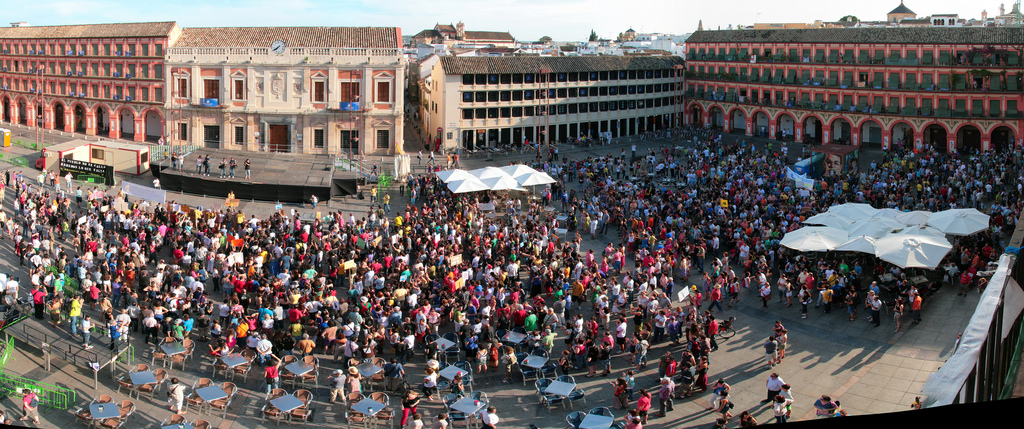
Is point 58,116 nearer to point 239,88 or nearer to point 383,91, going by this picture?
point 239,88

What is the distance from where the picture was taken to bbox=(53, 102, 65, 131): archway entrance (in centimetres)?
7450

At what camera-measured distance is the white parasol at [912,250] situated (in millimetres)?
25672

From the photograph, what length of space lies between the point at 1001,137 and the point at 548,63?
35953 millimetres

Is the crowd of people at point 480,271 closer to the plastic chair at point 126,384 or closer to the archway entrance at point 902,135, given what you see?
the plastic chair at point 126,384

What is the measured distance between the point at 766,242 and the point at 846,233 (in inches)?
123

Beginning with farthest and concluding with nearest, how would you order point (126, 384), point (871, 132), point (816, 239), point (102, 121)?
point (102, 121), point (871, 132), point (816, 239), point (126, 384)

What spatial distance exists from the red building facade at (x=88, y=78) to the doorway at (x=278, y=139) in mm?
11603

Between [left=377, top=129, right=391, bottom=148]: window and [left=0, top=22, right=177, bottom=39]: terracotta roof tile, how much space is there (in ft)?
62.3

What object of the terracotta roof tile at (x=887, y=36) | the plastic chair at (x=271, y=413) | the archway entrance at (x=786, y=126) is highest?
the terracotta roof tile at (x=887, y=36)

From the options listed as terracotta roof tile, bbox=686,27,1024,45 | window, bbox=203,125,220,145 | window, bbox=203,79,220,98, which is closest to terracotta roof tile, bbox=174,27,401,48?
window, bbox=203,79,220,98

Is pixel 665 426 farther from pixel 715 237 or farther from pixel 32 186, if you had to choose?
pixel 32 186

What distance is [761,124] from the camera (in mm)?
76750

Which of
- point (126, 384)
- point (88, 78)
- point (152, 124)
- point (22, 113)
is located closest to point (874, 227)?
point (126, 384)

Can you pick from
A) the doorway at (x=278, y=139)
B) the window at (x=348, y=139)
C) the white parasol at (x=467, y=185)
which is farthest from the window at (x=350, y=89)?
the white parasol at (x=467, y=185)
